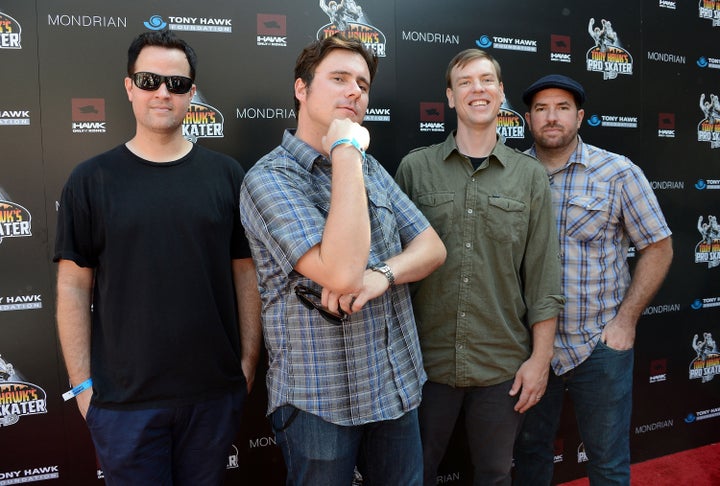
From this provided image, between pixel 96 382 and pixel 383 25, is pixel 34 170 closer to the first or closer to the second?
pixel 96 382

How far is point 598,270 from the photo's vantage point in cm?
242

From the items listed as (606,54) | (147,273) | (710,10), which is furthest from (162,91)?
(710,10)

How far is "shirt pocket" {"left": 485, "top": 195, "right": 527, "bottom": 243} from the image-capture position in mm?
2090

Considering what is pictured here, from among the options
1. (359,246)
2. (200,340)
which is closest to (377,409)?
(359,246)

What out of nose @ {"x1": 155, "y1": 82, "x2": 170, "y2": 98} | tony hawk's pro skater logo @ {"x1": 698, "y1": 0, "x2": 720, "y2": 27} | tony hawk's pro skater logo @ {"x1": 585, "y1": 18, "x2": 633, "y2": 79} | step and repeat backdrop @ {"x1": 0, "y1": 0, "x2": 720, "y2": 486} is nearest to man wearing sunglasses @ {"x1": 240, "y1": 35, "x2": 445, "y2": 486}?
nose @ {"x1": 155, "y1": 82, "x2": 170, "y2": 98}

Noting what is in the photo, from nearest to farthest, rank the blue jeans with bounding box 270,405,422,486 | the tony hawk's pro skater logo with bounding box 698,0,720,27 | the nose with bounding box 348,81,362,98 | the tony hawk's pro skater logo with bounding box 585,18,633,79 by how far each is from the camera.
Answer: the blue jeans with bounding box 270,405,422,486 < the nose with bounding box 348,81,362,98 < the tony hawk's pro skater logo with bounding box 585,18,633,79 < the tony hawk's pro skater logo with bounding box 698,0,720,27

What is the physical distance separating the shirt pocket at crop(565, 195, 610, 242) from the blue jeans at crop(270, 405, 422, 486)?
1224 mm

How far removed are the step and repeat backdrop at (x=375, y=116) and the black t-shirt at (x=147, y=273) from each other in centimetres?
51

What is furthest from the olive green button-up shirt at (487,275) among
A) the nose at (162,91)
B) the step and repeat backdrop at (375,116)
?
the nose at (162,91)

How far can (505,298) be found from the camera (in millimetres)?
2125

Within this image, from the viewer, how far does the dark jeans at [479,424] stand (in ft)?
6.85

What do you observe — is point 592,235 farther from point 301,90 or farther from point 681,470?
point 681,470

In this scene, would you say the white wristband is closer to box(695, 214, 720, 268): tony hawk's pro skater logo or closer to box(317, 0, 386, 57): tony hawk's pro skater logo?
box(317, 0, 386, 57): tony hawk's pro skater logo

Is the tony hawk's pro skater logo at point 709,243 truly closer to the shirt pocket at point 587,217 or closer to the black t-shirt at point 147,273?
the shirt pocket at point 587,217
